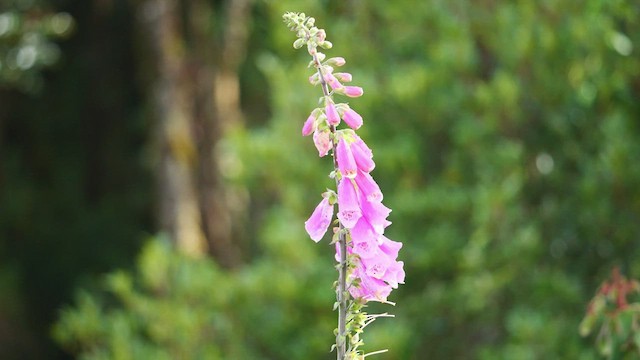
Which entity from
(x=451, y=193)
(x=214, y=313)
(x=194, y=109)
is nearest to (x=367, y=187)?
(x=451, y=193)

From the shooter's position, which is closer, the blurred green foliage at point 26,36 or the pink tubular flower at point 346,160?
the pink tubular flower at point 346,160

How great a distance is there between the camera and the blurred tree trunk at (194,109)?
27.6 ft

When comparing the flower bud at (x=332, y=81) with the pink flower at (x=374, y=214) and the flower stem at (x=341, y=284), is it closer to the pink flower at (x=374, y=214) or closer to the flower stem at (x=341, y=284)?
the flower stem at (x=341, y=284)

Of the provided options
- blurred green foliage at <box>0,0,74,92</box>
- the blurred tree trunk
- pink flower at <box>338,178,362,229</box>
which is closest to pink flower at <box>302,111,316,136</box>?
pink flower at <box>338,178,362,229</box>

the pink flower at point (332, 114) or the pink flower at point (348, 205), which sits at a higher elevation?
the pink flower at point (332, 114)

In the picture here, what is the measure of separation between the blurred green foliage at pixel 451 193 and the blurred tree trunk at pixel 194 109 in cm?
181

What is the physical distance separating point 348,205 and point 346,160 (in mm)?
89

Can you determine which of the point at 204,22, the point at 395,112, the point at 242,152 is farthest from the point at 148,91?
the point at 395,112

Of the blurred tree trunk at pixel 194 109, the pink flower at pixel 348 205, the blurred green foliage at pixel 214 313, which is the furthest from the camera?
the blurred tree trunk at pixel 194 109

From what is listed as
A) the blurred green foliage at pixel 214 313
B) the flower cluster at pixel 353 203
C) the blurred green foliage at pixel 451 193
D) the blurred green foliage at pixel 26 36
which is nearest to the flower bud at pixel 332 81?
the flower cluster at pixel 353 203

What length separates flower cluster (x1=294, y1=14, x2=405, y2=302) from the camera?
2.08 meters

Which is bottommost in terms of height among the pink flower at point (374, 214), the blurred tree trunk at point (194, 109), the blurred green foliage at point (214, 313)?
the pink flower at point (374, 214)

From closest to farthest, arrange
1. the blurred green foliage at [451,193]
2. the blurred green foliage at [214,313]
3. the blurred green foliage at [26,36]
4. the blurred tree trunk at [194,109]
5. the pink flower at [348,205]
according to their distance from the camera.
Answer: the pink flower at [348,205] < the blurred green foliage at [451,193] < the blurred green foliage at [214,313] < the blurred green foliage at [26,36] < the blurred tree trunk at [194,109]

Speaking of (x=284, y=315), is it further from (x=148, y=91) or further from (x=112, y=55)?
(x=112, y=55)
